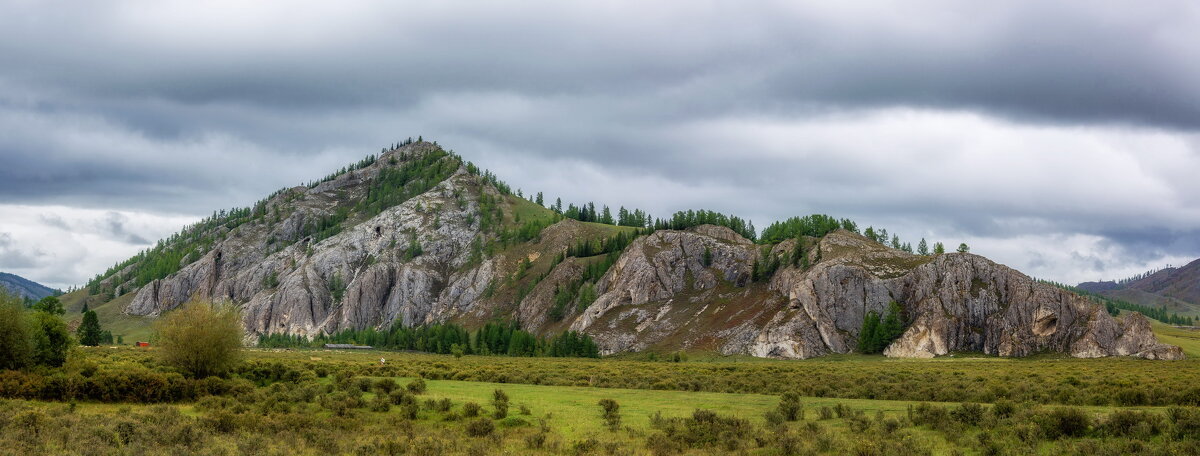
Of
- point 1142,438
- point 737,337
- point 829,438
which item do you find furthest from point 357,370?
point 737,337

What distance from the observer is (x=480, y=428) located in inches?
1476

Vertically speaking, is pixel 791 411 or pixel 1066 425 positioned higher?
pixel 1066 425

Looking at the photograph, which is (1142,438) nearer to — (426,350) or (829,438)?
(829,438)

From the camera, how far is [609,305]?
195 metres

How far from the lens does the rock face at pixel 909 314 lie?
132875 mm

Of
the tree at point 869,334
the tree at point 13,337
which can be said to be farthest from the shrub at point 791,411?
the tree at point 869,334

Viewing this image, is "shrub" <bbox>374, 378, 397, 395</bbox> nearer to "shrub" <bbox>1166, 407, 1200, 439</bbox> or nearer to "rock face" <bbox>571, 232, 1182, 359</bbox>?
"shrub" <bbox>1166, 407, 1200, 439</bbox>

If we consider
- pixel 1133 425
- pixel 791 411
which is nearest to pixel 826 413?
pixel 791 411

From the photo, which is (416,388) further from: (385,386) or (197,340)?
(197,340)

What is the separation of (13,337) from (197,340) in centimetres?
1136

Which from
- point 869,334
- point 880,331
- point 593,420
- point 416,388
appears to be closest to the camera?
point 593,420

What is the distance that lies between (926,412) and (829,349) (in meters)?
111

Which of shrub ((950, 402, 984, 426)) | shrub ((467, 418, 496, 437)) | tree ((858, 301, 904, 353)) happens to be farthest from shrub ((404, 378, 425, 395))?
tree ((858, 301, 904, 353))

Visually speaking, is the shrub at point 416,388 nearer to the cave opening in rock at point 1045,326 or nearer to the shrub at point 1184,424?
the shrub at point 1184,424
